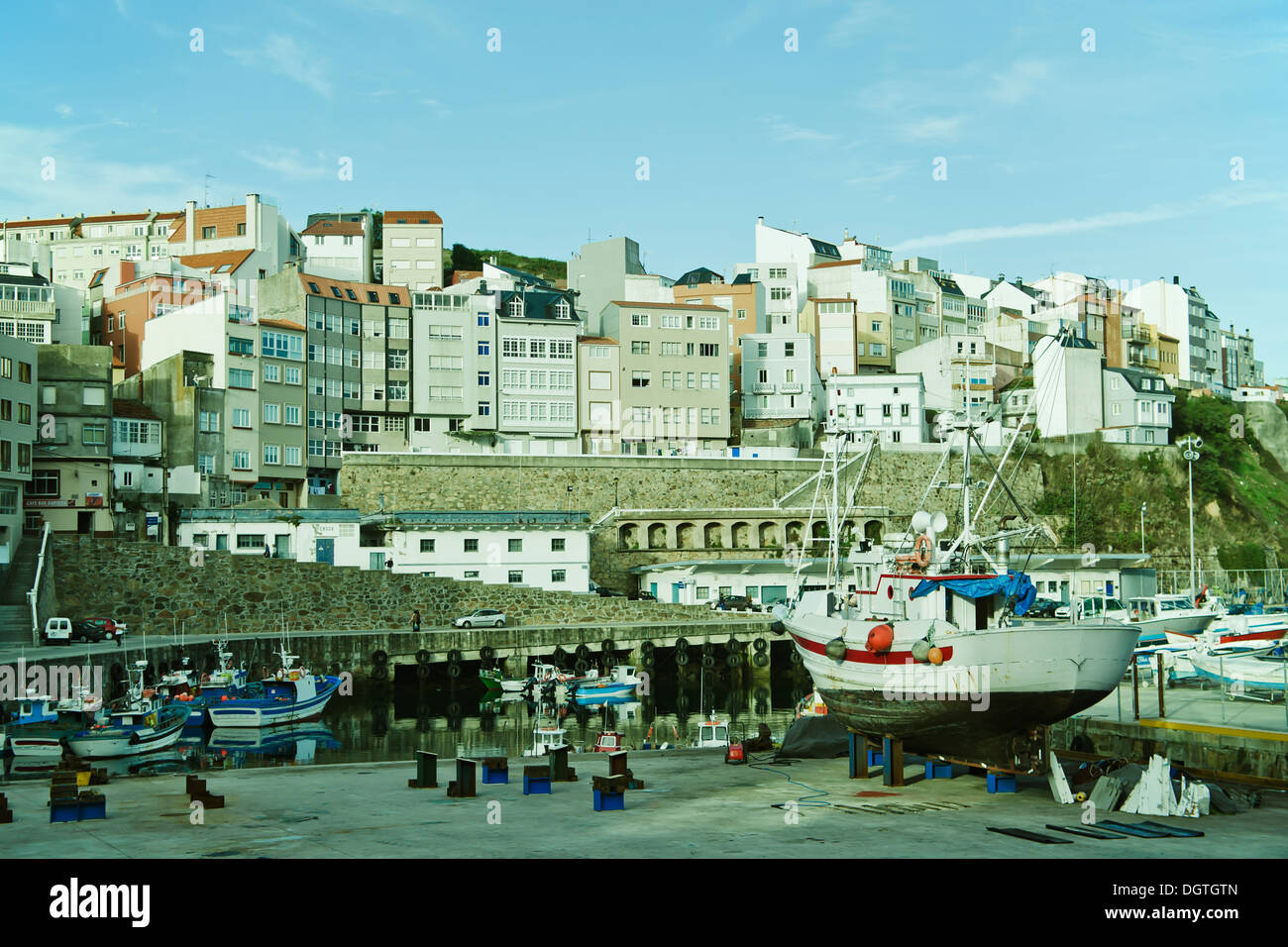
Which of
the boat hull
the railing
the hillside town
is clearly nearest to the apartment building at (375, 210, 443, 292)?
the hillside town

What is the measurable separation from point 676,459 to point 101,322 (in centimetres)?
3543

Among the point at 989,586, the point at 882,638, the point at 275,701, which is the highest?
the point at 989,586

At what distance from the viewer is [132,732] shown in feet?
102

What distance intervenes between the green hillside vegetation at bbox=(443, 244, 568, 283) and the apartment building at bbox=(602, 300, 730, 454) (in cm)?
3713

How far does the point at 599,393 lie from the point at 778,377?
13764 mm

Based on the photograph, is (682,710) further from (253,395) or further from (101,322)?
(101,322)

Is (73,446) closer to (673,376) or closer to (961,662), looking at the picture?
(673,376)

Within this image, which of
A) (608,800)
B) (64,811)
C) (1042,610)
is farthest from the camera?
(1042,610)

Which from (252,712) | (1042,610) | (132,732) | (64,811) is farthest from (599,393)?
(64,811)

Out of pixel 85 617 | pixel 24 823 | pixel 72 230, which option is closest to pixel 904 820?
pixel 24 823

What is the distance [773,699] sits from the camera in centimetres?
4388

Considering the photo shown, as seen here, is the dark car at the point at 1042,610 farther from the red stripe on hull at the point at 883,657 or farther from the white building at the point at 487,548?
the red stripe on hull at the point at 883,657

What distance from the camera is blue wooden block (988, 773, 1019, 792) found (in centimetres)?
1939

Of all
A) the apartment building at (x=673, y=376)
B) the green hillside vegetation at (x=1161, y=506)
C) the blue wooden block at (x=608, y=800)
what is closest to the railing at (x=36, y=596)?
the blue wooden block at (x=608, y=800)
